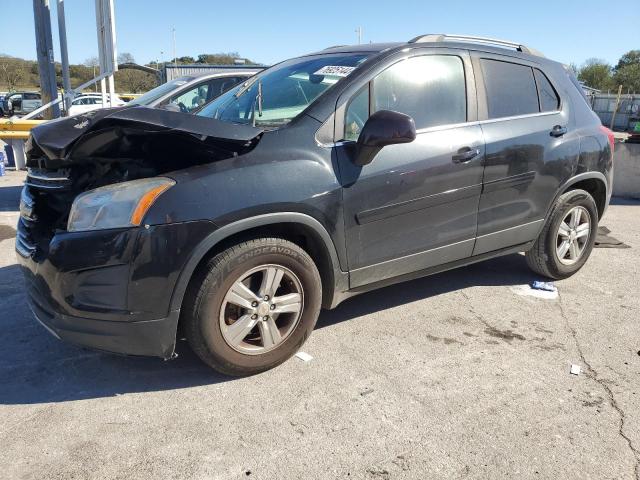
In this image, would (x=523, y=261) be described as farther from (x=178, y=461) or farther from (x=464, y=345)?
(x=178, y=461)

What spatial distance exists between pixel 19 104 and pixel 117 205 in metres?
32.7

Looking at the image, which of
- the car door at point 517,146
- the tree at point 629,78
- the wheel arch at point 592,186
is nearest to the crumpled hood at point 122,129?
the car door at point 517,146

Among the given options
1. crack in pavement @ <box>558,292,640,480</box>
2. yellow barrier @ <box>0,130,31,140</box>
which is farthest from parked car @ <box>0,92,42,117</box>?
crack in pavement @ <box>558,292,640,480</box>

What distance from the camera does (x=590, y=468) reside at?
227cm

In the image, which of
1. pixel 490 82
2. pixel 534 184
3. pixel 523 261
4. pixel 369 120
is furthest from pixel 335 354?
pixel 523 261

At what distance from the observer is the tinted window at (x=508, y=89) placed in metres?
3.76

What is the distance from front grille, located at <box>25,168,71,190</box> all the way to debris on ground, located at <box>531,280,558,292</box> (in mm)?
3655

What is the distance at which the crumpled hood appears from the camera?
2.56m

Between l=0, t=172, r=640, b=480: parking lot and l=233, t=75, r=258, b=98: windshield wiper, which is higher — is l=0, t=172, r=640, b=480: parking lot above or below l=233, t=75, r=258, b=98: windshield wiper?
below

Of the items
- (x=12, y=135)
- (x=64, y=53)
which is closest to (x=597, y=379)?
(x=12, y=135)

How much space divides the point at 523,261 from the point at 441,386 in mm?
2690

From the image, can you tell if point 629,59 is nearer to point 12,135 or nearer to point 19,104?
point 19,104

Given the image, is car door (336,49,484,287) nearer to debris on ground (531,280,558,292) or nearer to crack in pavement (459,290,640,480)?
crack in pavement (459,290,640,480)

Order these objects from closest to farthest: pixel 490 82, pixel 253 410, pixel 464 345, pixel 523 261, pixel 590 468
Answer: pixel 590 468
pixel 253 410
pixel 464 345
pixel 490 82
pixel 523 261
